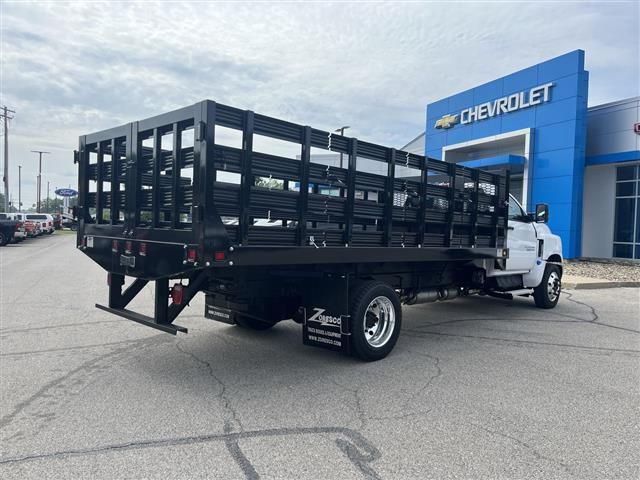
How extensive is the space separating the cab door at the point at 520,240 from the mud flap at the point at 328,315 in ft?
12.7

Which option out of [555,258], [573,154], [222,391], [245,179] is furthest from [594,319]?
[573,154]

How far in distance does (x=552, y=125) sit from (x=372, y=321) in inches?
721

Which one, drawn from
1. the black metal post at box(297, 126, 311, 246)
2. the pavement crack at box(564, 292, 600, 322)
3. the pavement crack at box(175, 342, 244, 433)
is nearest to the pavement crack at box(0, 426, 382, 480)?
the pavement crack at box(175, 342, 244, 433)

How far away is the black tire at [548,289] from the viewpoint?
31.0ft

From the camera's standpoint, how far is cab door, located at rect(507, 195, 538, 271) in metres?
8.33

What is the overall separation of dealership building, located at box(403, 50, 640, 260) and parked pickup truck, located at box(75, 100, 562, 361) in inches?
608

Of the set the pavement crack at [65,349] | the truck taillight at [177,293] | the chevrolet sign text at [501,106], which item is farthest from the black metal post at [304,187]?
the chevrolet sign text at [501,106]

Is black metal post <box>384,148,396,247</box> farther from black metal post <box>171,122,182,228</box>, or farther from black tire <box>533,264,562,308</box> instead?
black tire <box>533,264,562,308</box>

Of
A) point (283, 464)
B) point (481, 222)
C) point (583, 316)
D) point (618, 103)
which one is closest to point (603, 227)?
point (618, 103)

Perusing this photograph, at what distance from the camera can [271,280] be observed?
5.45 m

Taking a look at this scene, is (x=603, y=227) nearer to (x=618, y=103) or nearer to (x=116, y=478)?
(x=618, y=103)

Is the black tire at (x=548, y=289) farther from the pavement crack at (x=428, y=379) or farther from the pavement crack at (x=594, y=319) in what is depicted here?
the pavement crack at (x=428, y=379)

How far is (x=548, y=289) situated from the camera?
952 centimetres

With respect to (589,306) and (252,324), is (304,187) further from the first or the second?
(589,306)
